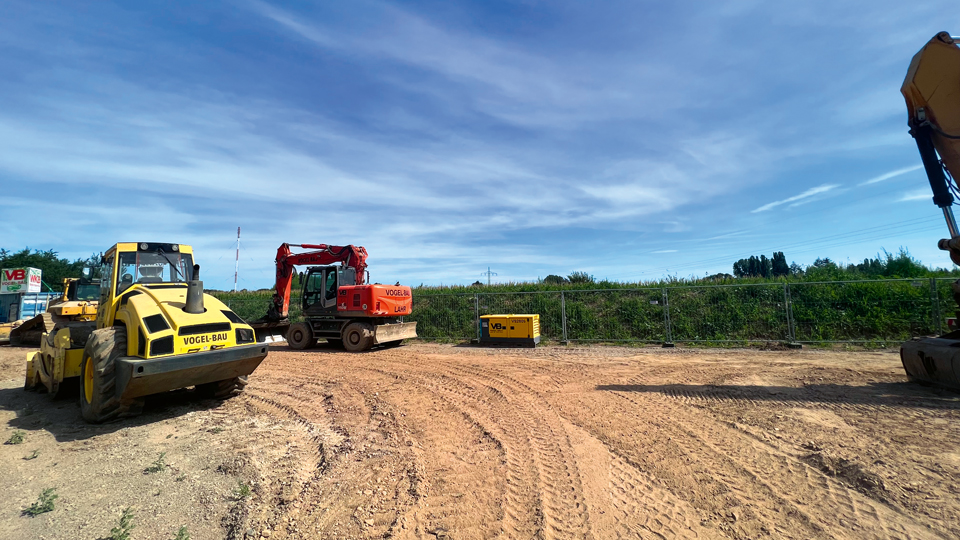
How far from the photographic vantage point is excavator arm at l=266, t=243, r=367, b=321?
1474 centimetres

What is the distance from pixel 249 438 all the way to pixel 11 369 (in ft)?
35.2

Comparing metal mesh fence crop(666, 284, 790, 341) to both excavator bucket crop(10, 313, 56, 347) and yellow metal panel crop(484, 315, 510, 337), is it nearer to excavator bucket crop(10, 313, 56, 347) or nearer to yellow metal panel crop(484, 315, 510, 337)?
yellow metal panel crop(484, 315, 510, 337)

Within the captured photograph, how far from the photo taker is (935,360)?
6.96 meters

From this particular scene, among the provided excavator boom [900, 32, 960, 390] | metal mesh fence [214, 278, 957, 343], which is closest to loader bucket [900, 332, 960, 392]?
excavator boom [900, 32, 960, 390]

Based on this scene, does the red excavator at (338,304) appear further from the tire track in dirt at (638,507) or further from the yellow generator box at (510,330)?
the tire track in dirt at (638,507)

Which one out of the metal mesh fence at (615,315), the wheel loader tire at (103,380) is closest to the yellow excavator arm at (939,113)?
the metal mesh fence at (615,315)

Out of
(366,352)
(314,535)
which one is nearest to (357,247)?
(366,352)

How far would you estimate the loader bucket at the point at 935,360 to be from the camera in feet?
21.8

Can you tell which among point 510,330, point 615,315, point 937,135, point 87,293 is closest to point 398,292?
point 510,330

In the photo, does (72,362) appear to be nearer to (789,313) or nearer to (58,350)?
(58,350)

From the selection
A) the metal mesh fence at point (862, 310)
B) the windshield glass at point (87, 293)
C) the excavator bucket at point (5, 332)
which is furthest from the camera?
the excavator bucket at point (5, 332)

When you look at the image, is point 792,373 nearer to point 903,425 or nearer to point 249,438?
point 903,425

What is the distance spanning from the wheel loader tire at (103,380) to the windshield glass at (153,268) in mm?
1331

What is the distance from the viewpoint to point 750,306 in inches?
587
